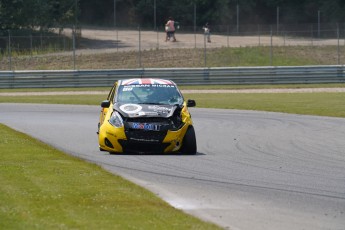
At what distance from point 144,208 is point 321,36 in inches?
2257

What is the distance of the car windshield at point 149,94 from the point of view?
17531 millimetres

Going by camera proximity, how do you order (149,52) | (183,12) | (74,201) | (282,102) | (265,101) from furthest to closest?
(183,12), (149,52), (265,101), (282,102), (74,201)

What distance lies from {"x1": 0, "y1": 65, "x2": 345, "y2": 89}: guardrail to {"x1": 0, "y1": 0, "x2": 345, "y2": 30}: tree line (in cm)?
1541

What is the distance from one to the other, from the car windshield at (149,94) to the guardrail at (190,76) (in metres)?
27.4

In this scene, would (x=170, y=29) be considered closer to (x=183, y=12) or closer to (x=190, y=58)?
(x=190, y=58)

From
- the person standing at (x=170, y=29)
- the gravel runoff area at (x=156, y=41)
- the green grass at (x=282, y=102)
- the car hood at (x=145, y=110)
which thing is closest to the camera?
the car hood at (x=145, y=110)

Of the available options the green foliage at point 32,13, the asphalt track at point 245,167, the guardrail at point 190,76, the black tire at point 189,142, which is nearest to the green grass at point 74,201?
the asphalt track at point 245,167

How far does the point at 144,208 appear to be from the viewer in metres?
10.0

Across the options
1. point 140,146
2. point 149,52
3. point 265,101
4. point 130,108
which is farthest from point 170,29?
point 140,146

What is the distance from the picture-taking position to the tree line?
210 feet

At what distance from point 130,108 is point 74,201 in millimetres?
6706

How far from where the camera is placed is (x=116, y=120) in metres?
16.8

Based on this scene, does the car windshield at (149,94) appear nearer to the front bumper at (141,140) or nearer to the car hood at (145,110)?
the car hood at (145,110)

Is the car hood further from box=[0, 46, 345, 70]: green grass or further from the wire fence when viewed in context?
box=[0, 46, 345, 70]: green grass
